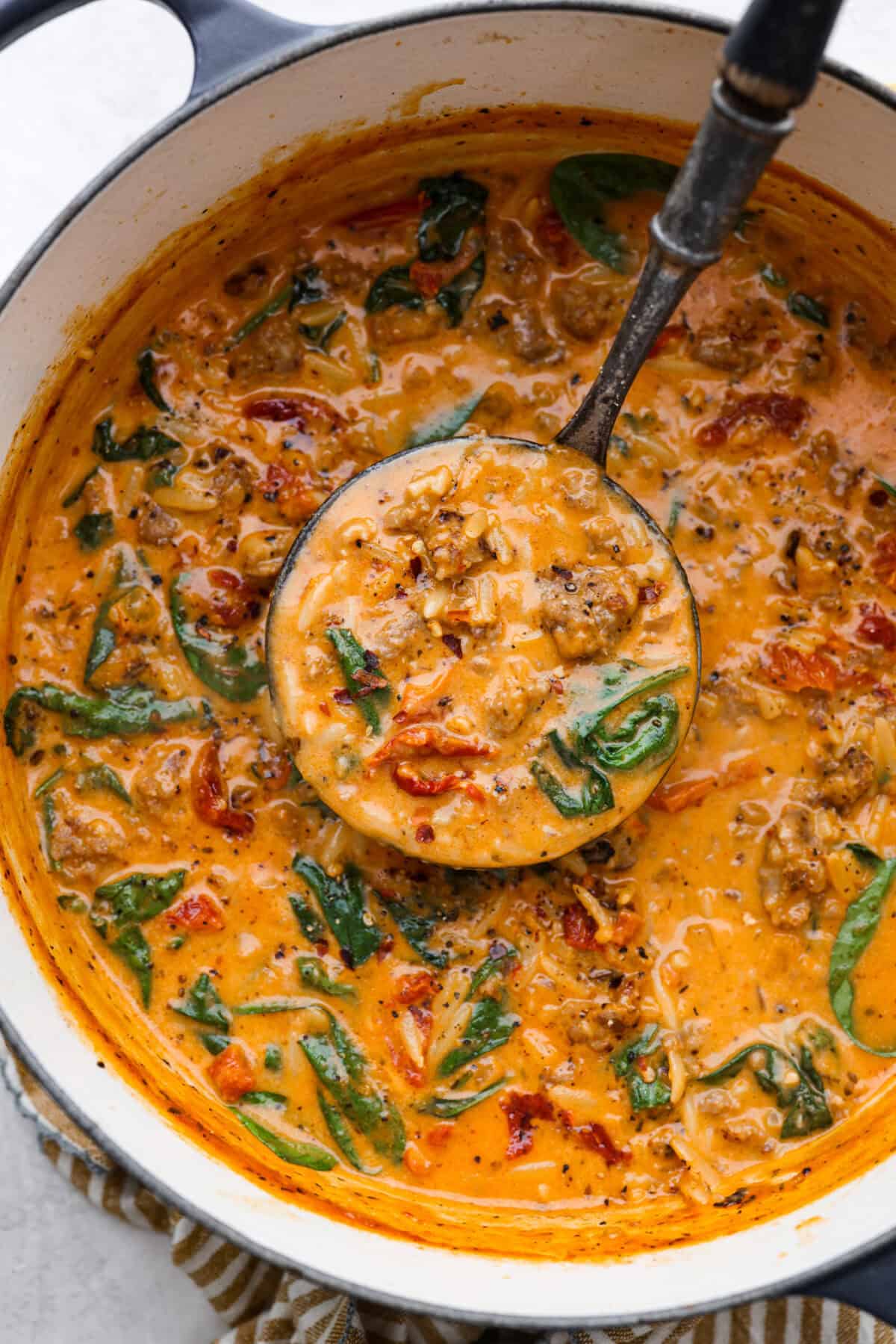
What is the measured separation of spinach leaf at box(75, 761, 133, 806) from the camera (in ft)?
11.5

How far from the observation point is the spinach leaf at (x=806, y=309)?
3613mm

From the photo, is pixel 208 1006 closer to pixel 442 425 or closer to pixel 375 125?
pixel 442 425

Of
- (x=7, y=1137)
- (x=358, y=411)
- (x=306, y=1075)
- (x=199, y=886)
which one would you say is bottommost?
(x=7, y=1137)

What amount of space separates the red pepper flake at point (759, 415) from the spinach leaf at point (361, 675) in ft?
3.88

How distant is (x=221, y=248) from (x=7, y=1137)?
8.96ft

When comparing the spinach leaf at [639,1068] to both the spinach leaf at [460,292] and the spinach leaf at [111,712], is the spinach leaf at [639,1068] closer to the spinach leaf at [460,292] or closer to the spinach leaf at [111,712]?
the spinach leaf at [111,712]

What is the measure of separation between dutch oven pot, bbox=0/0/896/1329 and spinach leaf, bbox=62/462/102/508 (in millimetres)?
266

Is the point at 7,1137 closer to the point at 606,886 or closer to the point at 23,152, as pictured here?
the point at 606,886

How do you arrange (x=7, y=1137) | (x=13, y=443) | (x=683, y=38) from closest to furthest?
(x=683, y=38), (x=13, y=443), (x=7, y=1137)

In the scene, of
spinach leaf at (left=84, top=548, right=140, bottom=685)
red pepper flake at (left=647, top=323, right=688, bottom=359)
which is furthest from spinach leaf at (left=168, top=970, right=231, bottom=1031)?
red pepper flake at (left=647, top=323, right=688, bottom=359)

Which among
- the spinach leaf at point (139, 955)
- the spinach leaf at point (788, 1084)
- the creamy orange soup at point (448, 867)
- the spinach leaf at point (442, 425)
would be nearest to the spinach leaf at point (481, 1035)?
the creamy orange soup at point (448, 867)

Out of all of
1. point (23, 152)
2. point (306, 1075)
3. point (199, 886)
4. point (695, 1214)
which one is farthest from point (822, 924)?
point (23, 152)

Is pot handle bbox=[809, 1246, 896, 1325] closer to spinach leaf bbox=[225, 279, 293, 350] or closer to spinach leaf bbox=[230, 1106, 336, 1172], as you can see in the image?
spinach leaf bbox=[230, 1106, 336, 1172]

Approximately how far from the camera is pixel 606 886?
3.48 meters
